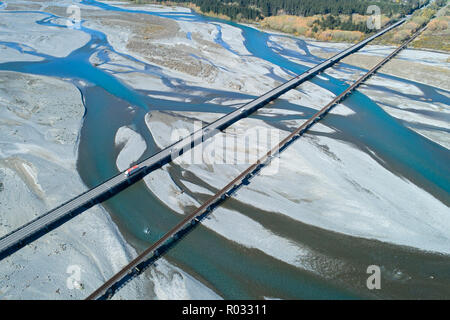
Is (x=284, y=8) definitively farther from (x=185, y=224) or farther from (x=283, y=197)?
(x=185, y=224)


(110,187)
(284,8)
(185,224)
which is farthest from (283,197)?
(284,8)

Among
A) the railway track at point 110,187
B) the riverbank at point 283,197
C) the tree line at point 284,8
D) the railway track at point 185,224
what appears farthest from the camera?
the tree line at point 284,8

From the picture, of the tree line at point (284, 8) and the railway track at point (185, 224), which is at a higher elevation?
the tree line at point (284, 8)

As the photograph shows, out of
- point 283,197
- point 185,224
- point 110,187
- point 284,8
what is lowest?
point 185,224


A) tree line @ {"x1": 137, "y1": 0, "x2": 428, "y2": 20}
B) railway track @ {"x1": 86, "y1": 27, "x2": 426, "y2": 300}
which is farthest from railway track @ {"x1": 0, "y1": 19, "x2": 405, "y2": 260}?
tree line @ {"x1": 137, "y1": 0, "x2": 428, "y2": 20}

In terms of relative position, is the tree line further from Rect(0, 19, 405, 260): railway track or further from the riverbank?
Rect(0, 19, 405, 260): railway track

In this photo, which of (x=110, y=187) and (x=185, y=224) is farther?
(x=110, y=187)

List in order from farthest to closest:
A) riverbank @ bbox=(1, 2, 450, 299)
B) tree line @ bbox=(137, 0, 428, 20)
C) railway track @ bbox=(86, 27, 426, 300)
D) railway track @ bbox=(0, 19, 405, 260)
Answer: tree line @ bbox=(137, 0, 428, 20) < railway track @ bbox=(0, 19, 405, 260) < riverbank @ bbox=(1, 2, 450, 299) < railway track @ bbox=(86, 27, 426, 300)

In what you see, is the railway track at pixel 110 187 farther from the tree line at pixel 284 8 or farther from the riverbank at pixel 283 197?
the tree line at pixel 284 8

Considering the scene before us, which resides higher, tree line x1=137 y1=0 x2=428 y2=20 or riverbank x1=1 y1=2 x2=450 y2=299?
tree line x1=137 y1=0 x2=428 y2=20

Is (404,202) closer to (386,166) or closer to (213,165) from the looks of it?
(386,166)

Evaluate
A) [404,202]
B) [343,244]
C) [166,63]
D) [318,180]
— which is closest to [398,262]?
[343,244]

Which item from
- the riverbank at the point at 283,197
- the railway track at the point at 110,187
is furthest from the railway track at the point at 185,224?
the railway track at the point at 110,187
